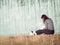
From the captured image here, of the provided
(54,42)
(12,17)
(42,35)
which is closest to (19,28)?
(12,17)

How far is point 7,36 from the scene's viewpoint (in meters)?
1.66

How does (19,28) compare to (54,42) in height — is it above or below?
above

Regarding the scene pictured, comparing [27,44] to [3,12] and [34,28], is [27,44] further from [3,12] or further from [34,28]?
[3,12]

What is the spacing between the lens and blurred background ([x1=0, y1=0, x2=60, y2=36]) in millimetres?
1616

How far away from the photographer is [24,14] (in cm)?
166

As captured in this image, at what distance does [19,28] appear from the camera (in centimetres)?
166

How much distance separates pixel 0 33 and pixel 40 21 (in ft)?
1.34

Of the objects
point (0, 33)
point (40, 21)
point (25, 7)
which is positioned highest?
point (25, 7)

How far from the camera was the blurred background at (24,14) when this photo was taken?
63.6 inches

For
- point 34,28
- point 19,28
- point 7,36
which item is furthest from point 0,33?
point 34,28

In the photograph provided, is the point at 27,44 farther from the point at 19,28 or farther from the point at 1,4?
the point at 1,4

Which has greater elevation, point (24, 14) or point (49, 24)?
point (24, 14)

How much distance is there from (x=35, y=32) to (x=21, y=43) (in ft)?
0.56

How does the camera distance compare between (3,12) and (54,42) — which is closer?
(54,42)
